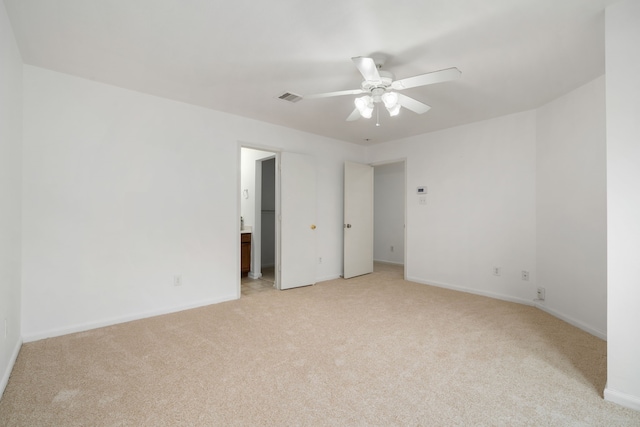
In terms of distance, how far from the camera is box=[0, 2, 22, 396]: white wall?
1905 mm

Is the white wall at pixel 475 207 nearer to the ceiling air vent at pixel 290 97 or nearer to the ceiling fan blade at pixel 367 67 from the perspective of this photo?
the ceiling air vent at pixel 290 97

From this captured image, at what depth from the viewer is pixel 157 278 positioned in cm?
328

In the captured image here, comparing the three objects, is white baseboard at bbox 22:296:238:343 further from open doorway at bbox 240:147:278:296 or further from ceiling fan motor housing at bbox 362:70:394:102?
ceiling fan motor housing at bbox 362:70:394:102

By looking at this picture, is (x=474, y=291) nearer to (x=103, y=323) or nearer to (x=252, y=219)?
(x=252, y=219)

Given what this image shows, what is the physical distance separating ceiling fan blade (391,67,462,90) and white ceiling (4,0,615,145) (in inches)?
11.6

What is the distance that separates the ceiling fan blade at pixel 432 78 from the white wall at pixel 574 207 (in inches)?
71.9

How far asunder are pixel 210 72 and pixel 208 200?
152 centimetres

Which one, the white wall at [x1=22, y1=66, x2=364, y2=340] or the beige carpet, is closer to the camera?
the beige carpet

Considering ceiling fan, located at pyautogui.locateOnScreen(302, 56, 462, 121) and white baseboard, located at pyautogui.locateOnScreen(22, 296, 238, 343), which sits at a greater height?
ceiling fan, located at pyautogui.locateOnScreen(302, 56, 462, 121)

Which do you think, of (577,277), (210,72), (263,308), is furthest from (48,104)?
(577,277)

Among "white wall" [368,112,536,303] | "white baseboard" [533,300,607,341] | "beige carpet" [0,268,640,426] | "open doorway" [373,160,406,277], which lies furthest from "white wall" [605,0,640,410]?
"open doorway" [373,160,406,277]

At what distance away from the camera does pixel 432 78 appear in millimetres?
2115

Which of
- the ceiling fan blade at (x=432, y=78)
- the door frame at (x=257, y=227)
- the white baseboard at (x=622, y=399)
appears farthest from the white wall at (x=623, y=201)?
the door frame at (x=257, y=227)

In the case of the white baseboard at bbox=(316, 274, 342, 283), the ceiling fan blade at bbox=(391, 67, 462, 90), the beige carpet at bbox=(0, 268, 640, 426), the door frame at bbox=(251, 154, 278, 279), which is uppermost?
the ceiling fan blade at bbox=(391, 67, 462, 90)
